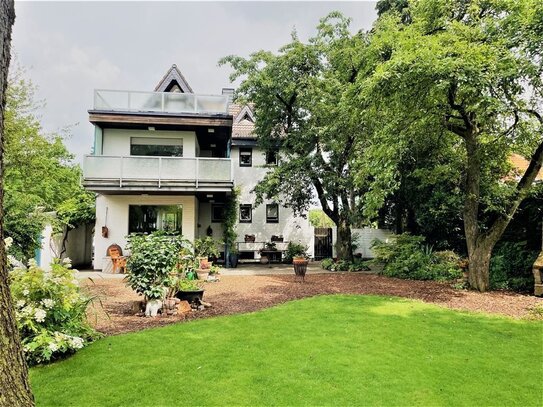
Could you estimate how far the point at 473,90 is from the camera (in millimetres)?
7426

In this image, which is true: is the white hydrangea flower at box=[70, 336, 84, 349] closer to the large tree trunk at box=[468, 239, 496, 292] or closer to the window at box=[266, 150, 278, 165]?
the large tree trunk at box=[468, 239, 496, 292]

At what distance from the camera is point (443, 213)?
528 inches

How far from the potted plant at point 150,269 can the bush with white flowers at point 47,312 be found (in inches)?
70.0

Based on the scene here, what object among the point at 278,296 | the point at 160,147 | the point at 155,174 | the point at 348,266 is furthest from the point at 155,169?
the point at 348,266

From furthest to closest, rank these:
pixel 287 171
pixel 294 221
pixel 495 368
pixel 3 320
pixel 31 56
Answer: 1. pixel 294 221
2. pixel 287 171
3. pixel 31 56
4. pixel 495 368
5. pixel 3 320

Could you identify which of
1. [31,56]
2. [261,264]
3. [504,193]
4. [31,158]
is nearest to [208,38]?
[31,158]

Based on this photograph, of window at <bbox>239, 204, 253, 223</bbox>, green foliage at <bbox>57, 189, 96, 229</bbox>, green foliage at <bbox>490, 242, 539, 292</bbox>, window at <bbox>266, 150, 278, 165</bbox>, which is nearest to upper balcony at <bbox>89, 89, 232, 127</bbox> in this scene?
window at <bbox>266, 150, 278, 165</bbox>

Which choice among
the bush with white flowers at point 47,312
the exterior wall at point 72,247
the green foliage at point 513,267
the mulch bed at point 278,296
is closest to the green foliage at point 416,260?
the mulch bed at point 278,296

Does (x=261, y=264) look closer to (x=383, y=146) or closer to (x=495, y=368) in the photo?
(x=383, y=146)

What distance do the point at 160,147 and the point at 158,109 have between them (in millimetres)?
1975

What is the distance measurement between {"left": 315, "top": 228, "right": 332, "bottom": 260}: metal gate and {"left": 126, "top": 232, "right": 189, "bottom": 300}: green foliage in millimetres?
14908

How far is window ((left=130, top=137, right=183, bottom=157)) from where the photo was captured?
16.2m

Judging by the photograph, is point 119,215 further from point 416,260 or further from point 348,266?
point 416,260

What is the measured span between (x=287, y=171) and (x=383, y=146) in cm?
650
